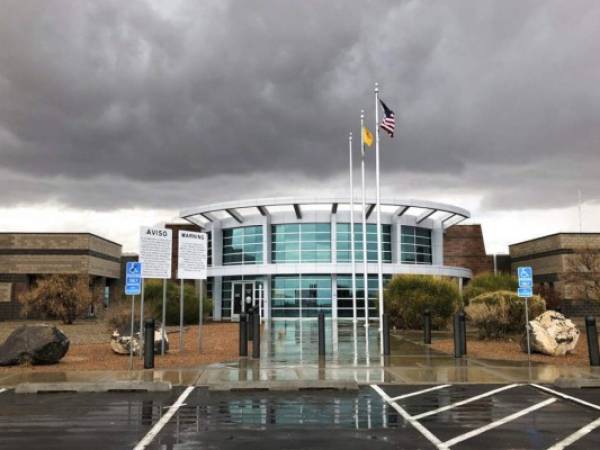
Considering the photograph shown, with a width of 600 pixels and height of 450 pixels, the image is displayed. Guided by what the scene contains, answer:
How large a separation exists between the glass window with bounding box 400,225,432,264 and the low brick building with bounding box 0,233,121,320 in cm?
2479

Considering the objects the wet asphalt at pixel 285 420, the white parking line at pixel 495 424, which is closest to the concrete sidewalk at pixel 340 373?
the wet asphalt at pixel 285 420

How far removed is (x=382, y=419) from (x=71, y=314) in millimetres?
30476

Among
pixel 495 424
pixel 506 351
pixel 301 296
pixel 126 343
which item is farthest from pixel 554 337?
pixel 301 296

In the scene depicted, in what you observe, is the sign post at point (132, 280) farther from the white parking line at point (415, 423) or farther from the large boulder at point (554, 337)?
the large boulder at point (554, 337)

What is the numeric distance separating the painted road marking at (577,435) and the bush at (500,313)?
12.2 meters

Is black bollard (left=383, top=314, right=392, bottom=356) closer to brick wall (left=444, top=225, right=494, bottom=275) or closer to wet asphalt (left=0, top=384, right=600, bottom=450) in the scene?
wet asphalt (left=0, top=384, right=600, bottom=450)

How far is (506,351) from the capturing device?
16797mm

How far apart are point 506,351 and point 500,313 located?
307cm

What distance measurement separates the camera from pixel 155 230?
14.5 m

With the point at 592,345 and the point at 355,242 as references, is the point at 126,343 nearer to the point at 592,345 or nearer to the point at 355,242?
the point at 592,345

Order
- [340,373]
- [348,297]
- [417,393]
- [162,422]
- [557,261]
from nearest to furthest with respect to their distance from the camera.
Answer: [162,422] < [417,393] < [340,373] < [348,297] < [557,261]

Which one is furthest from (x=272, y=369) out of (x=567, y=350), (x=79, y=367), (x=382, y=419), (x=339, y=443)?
(x=567, y=350)

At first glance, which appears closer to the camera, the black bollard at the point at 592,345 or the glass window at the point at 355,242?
the black bollard at the point at 592,345

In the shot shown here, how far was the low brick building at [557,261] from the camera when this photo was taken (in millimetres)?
46938
